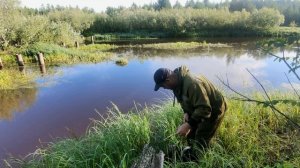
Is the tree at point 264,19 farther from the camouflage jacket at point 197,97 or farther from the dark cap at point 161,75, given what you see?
the dark cap at point 161,75

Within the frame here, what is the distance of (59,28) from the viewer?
2092cm

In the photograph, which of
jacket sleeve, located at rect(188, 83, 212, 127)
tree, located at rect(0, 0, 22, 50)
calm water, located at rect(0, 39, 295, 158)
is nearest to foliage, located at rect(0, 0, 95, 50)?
tree, located at rect(0, 0, 22, 50)

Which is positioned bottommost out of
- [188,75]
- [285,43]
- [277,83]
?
[277,83]

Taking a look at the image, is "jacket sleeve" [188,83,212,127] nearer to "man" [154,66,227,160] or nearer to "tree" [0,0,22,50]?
"man" [154,66,227,160]

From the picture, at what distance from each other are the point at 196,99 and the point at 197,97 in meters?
0.03

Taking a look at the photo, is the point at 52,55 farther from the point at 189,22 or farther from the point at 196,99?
the point at 189,22

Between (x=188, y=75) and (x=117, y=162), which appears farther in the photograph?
(x=117, y=162)

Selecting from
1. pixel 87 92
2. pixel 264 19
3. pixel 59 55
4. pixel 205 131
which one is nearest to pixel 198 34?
pixel 264 19

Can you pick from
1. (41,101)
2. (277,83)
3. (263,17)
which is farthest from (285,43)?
(263,17)

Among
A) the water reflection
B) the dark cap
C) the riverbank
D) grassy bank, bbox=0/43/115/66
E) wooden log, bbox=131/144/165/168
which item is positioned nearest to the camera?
wooden log, bbox=131/144/165/168

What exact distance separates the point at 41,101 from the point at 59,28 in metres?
12.4

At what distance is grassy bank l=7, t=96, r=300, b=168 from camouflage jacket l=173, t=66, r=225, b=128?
1.55ft

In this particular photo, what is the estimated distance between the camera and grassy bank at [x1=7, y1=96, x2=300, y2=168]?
3414 millimetres

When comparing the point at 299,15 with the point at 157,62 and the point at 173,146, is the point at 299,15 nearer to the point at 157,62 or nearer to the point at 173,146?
the point at 157,62
